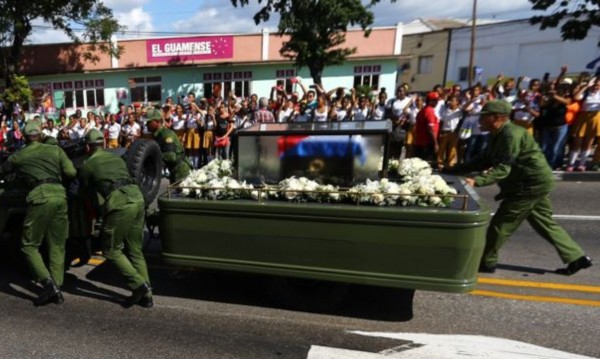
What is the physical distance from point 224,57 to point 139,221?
86.1 ft

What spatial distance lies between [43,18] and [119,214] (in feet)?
63.9

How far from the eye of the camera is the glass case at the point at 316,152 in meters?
4.34

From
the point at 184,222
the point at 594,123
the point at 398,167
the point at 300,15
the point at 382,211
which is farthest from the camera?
the point at 300,15

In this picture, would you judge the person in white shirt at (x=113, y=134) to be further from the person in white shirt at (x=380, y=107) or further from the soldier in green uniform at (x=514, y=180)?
the soldier in green uniform at (x=514, y=180)

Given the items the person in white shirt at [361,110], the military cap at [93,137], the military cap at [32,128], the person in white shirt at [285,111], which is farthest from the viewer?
the person in white shirt at [285,111]

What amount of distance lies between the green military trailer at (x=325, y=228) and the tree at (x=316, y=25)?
1931cm

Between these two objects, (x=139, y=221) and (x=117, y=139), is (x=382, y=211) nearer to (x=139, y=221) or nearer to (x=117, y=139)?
(x=139, y=221)

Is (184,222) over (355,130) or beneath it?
beneath

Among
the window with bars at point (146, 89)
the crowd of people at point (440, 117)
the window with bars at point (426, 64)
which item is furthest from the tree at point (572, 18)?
the window with bars at point (426, 64)

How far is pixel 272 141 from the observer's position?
454 centimetres

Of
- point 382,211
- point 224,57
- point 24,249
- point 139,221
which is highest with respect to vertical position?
point 224,57

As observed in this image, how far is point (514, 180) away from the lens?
4.73m

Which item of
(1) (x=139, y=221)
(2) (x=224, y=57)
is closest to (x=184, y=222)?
(1) (x=139, y=221)

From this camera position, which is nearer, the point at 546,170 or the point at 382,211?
the point at 382,211
